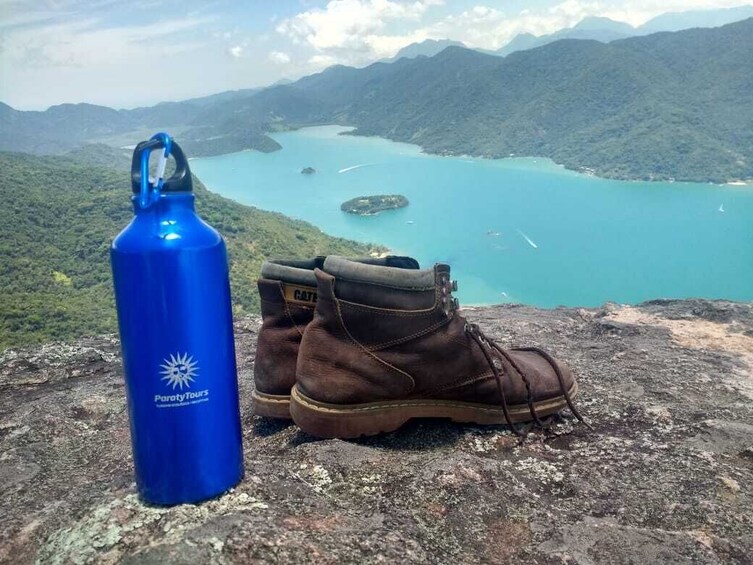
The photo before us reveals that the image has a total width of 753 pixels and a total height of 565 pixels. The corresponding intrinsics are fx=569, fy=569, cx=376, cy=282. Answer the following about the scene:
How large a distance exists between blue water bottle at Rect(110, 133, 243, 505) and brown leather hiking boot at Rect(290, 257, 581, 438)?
0.55 meters

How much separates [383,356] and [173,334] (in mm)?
872

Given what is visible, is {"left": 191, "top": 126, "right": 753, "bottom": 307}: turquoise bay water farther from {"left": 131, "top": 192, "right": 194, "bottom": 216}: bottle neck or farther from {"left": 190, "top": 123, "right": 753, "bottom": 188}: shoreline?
{"left": 131, "top": 192, "right": 194, "bottom": 216}: bottle neck

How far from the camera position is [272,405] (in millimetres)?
2447

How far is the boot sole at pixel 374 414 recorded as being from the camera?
6.82 feet

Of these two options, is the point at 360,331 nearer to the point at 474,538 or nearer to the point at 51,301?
the point at 474,538

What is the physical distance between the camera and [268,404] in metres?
2.46

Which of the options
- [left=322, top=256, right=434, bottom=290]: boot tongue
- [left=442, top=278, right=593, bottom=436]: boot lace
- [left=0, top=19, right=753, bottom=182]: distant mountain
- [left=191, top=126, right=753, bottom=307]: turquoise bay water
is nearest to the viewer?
[left=322, top=256, right=434, bottom=290]: boot tongue

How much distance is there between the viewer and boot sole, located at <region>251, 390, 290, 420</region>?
7.98 ft

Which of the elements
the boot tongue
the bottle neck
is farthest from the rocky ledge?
the bottle neck

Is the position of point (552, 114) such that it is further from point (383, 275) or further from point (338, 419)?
point (338, 419)

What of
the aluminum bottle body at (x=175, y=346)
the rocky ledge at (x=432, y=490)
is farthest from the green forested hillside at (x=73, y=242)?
the aluminum bottle body at (x=175, y=346)

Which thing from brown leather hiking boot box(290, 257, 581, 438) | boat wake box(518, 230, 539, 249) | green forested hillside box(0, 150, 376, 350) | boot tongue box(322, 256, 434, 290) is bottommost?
boat wake box(518, 230, 539, 249)

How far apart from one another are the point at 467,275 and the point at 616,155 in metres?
56.8

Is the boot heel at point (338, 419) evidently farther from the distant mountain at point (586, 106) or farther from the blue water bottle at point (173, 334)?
the distant mountain at point (586, 106)
